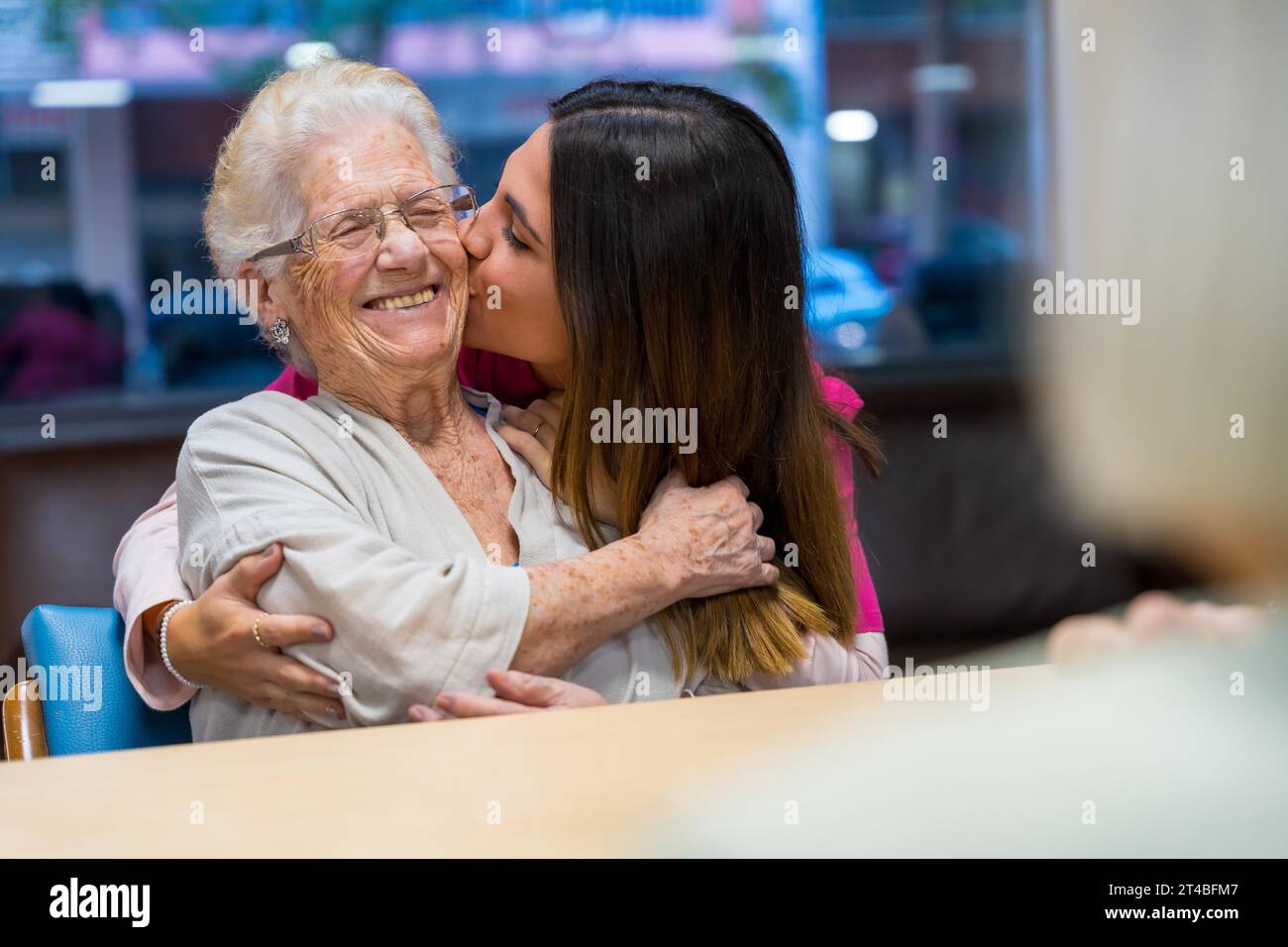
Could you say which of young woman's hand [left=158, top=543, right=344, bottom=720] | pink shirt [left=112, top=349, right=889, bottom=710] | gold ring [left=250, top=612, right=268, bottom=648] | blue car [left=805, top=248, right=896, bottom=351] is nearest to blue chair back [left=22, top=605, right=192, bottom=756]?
pink shirt [left=112, top=349, right=889, bottom=710]

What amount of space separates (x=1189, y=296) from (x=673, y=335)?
1.36 metres

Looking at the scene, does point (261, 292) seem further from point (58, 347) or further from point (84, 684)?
point (58, 347)

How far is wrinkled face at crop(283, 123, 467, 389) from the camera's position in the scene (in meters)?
1.52

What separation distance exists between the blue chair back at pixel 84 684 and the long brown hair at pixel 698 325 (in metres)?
0.60

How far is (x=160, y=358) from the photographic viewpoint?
402 centimetres

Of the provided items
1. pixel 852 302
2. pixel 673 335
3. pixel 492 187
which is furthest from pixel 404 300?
pixel 852 302

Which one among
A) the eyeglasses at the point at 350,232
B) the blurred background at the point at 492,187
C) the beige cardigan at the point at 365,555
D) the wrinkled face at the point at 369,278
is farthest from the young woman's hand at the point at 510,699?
the blurred background at the point at 492,187

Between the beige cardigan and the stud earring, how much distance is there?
4.0 inches

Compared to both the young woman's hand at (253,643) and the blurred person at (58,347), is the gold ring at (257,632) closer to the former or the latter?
the young woman's hand at (253,643)

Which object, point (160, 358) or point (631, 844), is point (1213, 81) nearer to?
point (631, 844)

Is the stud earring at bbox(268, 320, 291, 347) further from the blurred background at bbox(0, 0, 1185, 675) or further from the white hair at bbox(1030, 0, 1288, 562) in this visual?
the white hair at bbox(1030, 0, 1288, 562)

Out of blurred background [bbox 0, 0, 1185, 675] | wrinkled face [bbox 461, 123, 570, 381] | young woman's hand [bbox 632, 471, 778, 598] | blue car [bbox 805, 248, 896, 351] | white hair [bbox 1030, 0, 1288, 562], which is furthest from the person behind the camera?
blue car [bbox 805, 248, 896, 351]

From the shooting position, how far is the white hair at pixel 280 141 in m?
1.54

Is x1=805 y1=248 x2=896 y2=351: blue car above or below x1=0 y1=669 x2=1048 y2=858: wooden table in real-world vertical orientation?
above
